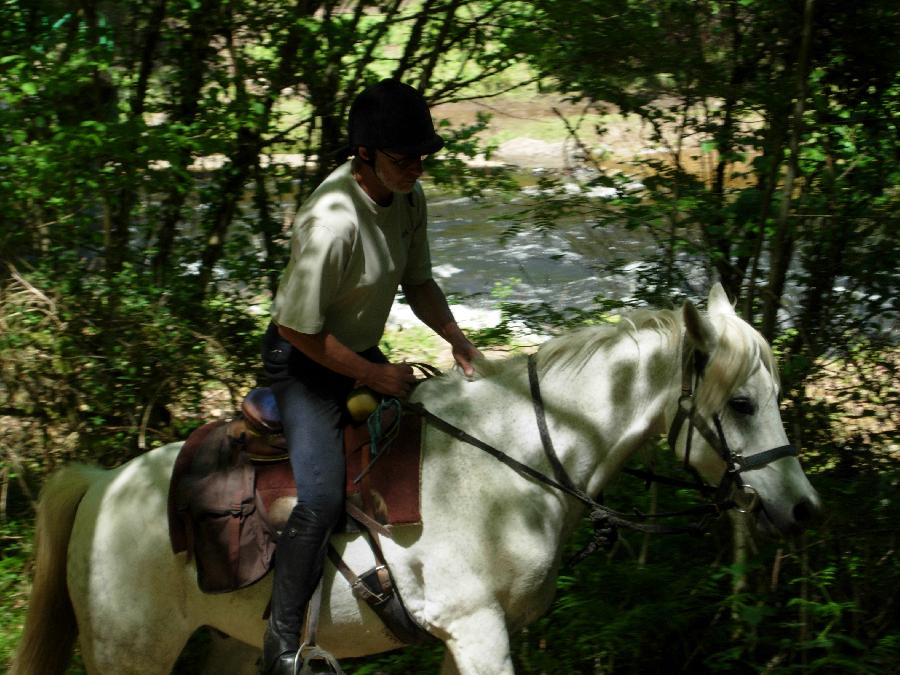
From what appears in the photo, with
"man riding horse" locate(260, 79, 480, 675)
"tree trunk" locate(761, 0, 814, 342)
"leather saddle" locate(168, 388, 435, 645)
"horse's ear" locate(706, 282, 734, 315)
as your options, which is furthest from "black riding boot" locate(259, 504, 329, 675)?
"tree trunk" locate(761, 0, 814, 342)

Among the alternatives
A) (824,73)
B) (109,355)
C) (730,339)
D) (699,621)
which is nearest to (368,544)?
(730,339)

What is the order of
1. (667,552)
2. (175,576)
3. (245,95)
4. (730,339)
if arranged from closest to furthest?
(730,339) < (175,576) < (667,552) < (245,95)

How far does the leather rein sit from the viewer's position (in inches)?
118

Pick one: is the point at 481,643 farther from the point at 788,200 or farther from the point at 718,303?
the point at 788,200

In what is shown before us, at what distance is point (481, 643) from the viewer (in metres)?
3.07

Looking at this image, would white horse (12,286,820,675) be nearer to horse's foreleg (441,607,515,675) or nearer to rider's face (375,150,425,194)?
horse's foreleg (441,607,515,675)

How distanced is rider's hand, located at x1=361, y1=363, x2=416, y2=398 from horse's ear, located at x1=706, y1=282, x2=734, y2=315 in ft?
3.57

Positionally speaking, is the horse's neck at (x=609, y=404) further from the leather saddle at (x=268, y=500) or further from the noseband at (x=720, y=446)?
the leather saddle at (x=268, y=500)

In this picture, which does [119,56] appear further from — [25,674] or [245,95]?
[25,674]

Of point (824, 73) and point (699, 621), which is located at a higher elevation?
point (824, 73)

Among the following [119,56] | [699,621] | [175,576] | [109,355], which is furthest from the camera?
[119,56]

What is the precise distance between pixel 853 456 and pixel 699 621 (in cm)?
140

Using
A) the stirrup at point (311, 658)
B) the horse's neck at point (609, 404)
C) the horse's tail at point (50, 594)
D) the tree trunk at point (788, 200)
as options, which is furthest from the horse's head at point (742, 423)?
the horse's tail at point (50, 594)

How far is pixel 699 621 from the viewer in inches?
174
